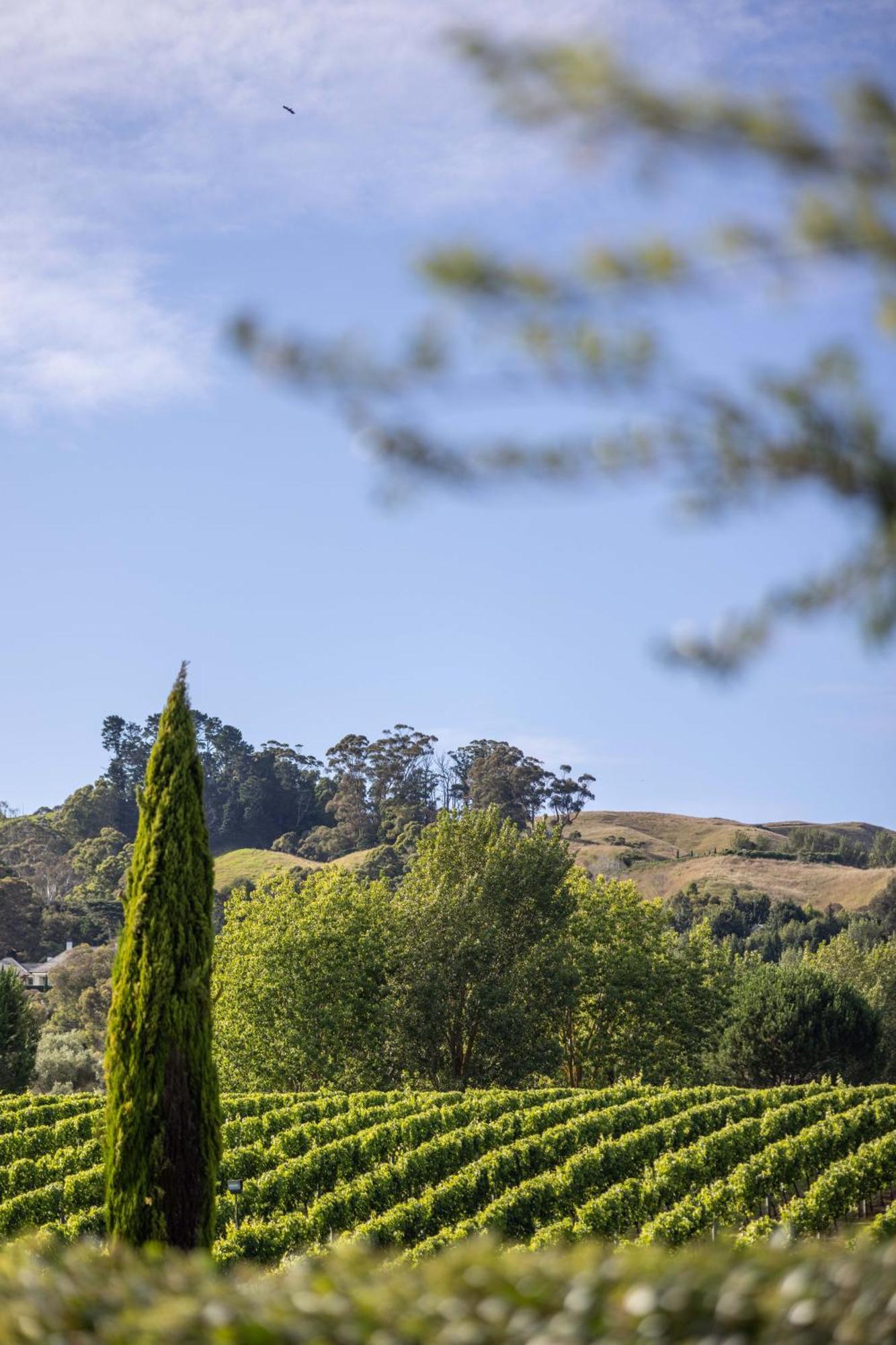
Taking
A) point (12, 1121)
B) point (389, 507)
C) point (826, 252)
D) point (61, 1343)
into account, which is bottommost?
point (12, 1121)

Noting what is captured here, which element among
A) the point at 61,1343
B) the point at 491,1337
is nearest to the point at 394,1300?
the point at 491,1337

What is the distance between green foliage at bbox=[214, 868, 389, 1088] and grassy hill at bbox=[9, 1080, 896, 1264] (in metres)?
8.65

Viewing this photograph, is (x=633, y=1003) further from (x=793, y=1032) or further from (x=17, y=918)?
(x=17, y=918)

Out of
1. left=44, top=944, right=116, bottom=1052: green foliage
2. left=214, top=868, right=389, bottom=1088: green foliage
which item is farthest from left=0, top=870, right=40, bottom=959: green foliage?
left=214, top=868, right=389, bottom=1088: green foliage

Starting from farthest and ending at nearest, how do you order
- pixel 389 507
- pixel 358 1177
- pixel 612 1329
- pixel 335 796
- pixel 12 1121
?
pixel 335 796
pixel 12 1121
pixel 358 1177
pixel 389 507
pixel 612 1329

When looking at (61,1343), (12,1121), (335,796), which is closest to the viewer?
(61,1343)

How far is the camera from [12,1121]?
749 inches

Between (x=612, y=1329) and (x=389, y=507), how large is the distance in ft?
6.73

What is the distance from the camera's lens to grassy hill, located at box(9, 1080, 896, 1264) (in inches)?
554

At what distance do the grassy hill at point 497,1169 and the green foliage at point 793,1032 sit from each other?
36.3 ft

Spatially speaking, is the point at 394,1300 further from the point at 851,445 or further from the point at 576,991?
the point at 576,991

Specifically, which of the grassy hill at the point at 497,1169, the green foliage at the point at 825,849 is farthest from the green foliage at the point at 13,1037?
the green foliage at the point at 825,849

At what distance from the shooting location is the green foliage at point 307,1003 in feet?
92.8

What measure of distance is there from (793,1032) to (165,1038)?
24846 millimetres
